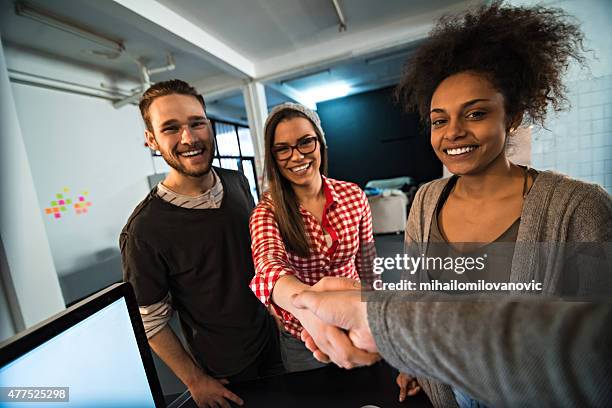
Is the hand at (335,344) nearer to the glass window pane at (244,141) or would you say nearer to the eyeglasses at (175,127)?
the eyeglasses at (175,127)

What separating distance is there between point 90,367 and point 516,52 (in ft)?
3.66

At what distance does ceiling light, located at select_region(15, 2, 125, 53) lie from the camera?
7.14 feet

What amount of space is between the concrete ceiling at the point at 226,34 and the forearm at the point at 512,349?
2.64m

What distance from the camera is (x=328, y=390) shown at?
2.06 feet

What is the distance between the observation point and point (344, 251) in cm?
92

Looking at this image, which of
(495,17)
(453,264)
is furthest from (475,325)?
(495,17)

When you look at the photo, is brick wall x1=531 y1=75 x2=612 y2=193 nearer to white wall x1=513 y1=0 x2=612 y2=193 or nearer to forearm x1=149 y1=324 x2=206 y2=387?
white wall x1=513 y1=0 x2=612 y2=193

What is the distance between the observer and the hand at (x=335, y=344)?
1.41 feet

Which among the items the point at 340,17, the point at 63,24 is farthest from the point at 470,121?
the point at 63,24

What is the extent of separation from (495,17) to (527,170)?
0.42 meters

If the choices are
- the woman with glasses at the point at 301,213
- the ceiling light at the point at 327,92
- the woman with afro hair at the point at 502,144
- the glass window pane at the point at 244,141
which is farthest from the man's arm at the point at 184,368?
the glass window pane at the point at 244,141

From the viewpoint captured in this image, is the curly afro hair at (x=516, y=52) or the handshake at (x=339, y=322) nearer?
the handshake at (x=339, y=322)

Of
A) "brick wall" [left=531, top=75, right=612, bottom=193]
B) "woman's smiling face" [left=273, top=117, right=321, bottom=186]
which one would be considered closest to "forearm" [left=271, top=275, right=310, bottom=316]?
"woman's smiling face" [left=273, top=117, right=321, bottom=186]

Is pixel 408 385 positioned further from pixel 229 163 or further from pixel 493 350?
pixel 229 163
